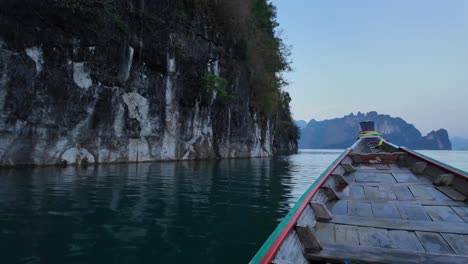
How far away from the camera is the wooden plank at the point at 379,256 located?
8.05ft

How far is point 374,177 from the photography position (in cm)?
636

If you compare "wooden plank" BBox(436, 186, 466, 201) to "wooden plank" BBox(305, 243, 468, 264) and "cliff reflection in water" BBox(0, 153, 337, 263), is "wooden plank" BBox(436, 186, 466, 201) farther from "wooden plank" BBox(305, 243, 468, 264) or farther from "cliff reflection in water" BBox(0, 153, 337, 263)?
"cliff reflection in water" BBox(0, 153, 337, 263)

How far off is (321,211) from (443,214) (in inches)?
65.1

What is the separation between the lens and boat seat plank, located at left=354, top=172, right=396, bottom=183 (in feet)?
19.9

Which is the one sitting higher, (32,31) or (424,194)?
(32,31)

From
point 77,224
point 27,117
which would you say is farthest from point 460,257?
point 27,117

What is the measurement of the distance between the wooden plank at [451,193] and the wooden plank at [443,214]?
1.82 feet

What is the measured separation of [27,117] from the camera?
14570mm

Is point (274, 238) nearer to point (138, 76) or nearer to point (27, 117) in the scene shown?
point (27, 117)

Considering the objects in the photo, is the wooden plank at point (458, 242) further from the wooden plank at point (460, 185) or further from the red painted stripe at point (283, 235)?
the wooden plank at point (460, 185)

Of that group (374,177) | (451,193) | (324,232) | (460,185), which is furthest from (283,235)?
(374,177)

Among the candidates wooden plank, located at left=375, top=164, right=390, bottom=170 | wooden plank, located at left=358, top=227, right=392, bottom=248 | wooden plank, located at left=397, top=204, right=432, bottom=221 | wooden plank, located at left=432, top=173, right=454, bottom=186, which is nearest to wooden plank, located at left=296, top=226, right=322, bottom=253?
wooden plank, located at left=358, top=227, right=392, bottom=248

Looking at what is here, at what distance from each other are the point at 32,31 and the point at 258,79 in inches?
965

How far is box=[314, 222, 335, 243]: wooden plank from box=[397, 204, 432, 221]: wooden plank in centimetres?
112
